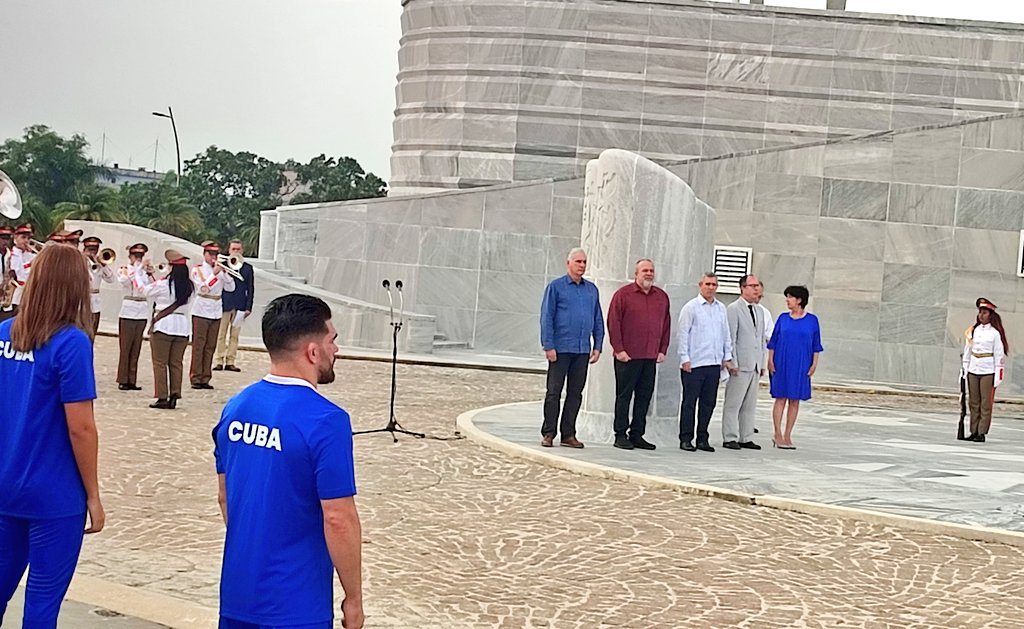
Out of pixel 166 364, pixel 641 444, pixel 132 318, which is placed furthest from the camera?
pixel 132 318

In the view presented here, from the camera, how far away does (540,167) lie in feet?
119

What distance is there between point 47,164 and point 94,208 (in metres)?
14.0

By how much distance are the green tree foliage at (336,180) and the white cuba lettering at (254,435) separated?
56129 millimetres

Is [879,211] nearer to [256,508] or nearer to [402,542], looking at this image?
[402,542]

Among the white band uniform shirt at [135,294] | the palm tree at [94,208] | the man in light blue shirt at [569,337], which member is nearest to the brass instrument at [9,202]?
the white band uniform shirt at [135,294]

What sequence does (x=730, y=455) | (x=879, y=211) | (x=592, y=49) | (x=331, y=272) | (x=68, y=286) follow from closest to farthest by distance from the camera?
(x=68, y=286) → (x=730, y=455) → (x=879, y=211) → (x=331, y=272) → (x=592, y=49)

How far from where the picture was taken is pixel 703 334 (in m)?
13.2

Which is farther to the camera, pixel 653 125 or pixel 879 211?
pixel 653 125

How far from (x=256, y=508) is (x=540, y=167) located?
1286 inches

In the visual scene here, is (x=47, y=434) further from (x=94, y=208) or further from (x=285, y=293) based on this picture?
(x=94, y=208)

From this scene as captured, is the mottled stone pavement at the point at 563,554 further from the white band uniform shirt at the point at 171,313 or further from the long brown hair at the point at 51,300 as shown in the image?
the white band uniform shirt at the point at 171,313

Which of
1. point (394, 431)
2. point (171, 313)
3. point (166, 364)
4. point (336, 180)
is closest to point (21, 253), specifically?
point (171, 313)

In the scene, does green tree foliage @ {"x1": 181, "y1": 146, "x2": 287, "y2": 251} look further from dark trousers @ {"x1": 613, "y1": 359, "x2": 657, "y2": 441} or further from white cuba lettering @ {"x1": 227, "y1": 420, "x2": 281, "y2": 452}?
white cuba lettering @ {"x1": 227, "y1": 420, "x2": 281, "y2": 452}

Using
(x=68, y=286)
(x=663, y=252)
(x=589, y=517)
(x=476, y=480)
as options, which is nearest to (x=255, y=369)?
(x=663, y=252)
